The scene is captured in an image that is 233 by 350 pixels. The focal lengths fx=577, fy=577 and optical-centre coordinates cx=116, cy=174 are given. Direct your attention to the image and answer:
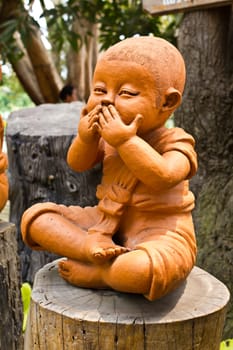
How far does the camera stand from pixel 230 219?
3318 mm

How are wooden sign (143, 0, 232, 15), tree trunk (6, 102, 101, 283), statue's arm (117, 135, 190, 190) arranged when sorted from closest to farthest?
statue's arm (117, 135, 190, 190), wooden sign (143, 0, 232, 15), tree trunk (6, 102, 101, 283)

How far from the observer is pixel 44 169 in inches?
146

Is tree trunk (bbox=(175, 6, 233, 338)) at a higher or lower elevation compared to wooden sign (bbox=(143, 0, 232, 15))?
lower

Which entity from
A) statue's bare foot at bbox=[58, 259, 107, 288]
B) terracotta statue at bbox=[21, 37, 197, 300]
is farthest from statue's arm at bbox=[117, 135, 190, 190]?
statue's bare foot at bbox=[58, 259, 107, 288]

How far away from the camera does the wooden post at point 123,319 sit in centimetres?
192

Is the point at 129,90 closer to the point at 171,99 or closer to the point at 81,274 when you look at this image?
the point at 171,99

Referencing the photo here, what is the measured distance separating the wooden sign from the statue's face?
→ 1.37 metres

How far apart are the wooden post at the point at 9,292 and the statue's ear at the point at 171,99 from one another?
1016 millimetres

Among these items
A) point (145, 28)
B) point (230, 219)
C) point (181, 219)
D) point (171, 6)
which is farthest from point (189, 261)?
point (145, 28)

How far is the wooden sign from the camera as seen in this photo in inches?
124

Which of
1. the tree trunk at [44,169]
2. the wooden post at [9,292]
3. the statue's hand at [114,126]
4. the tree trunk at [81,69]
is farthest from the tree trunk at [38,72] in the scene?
the statue's hand at [114,126]

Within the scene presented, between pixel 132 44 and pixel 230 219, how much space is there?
161cm

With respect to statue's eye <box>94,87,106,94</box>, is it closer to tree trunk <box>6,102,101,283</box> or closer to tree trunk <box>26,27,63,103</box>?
tree trunk <box>6,102,101,283</box>

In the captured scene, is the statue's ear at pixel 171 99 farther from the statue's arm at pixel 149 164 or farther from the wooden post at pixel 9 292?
the wooden post at pixel 9 292
